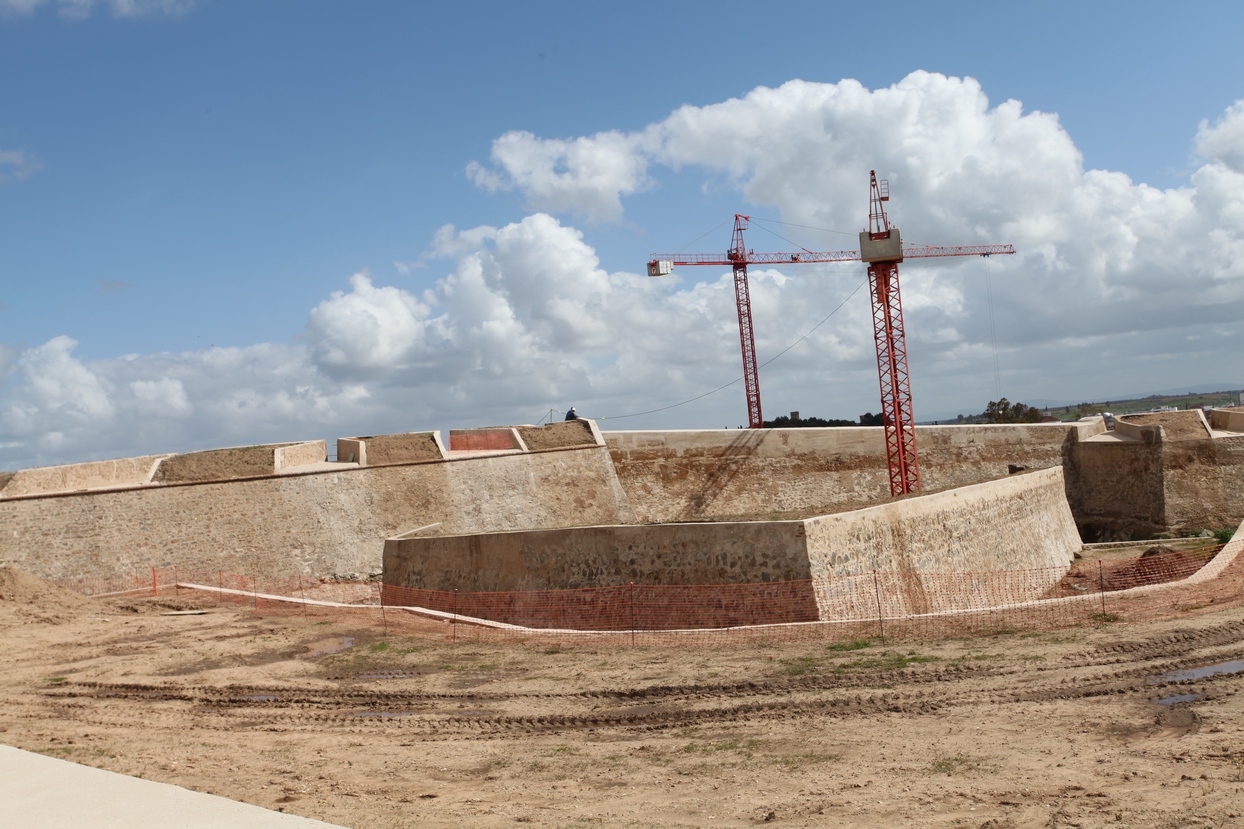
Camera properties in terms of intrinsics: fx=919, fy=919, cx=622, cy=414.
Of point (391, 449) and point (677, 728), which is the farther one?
point (391, 449)

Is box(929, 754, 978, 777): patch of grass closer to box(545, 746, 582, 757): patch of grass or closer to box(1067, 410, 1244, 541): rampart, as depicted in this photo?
box(545, 746, 582, 757): patch of grass

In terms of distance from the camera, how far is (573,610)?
15250mm

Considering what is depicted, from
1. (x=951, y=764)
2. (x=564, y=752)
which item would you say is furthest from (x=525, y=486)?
(x=951, y=764)

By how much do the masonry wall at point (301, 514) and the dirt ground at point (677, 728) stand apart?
28.3ft

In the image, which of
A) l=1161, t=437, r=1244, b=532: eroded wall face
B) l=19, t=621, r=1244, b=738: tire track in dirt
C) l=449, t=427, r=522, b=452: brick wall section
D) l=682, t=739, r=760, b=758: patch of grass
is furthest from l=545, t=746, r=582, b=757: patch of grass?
l=1161, t=437, r=1244, b=532: eroded wall face

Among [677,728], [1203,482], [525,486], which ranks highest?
[525,486]

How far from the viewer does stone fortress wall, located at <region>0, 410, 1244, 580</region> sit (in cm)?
2177

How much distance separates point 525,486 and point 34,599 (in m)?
13.6

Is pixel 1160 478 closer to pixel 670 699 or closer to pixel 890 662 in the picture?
pixel 890 662

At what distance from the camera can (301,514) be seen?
23.8 metres

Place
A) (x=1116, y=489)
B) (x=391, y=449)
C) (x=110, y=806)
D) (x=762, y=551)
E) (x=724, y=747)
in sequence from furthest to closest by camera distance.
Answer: (x=1116, y=489) < (x=391, y=449) < (x=762, y=551) < (x=724, y=747) < (x=110, y=806)

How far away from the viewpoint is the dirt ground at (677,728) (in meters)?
6.29

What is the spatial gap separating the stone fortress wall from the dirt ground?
8.74 m

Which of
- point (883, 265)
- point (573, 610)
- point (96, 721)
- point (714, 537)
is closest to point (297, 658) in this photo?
point (96, 721)
